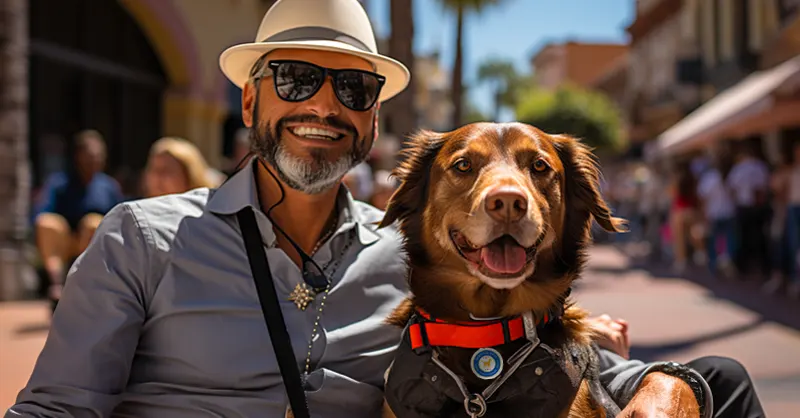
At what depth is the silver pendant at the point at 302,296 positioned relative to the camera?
2.76 metres

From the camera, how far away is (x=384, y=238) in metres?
3.15

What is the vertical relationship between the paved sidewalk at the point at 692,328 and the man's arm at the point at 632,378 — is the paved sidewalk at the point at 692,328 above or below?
below

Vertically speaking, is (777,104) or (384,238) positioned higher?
(777,104)

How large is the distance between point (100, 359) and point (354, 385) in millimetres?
786

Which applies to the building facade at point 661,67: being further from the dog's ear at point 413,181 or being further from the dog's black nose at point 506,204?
the dog's black nose at point 506,204

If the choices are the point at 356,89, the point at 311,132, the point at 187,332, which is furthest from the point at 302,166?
the point at 187,332

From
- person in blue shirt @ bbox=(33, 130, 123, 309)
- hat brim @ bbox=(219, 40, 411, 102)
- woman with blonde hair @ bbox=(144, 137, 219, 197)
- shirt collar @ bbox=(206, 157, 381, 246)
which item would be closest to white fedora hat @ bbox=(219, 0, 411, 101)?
hat brim @ bbox=(219, 40, 411, 102)

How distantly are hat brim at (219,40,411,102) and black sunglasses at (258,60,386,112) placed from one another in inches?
2.7

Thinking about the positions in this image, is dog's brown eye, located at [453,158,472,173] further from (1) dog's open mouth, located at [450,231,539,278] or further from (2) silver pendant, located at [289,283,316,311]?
(2) silver pendant, located at [289,283,316,311]

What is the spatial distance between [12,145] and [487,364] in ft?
28.1

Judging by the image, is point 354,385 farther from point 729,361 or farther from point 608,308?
point 608,308

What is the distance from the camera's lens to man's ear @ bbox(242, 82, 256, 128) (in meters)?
3.21

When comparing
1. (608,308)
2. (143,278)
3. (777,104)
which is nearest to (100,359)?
(143,278)

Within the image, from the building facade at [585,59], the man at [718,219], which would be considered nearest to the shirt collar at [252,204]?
the man at [718,219]
